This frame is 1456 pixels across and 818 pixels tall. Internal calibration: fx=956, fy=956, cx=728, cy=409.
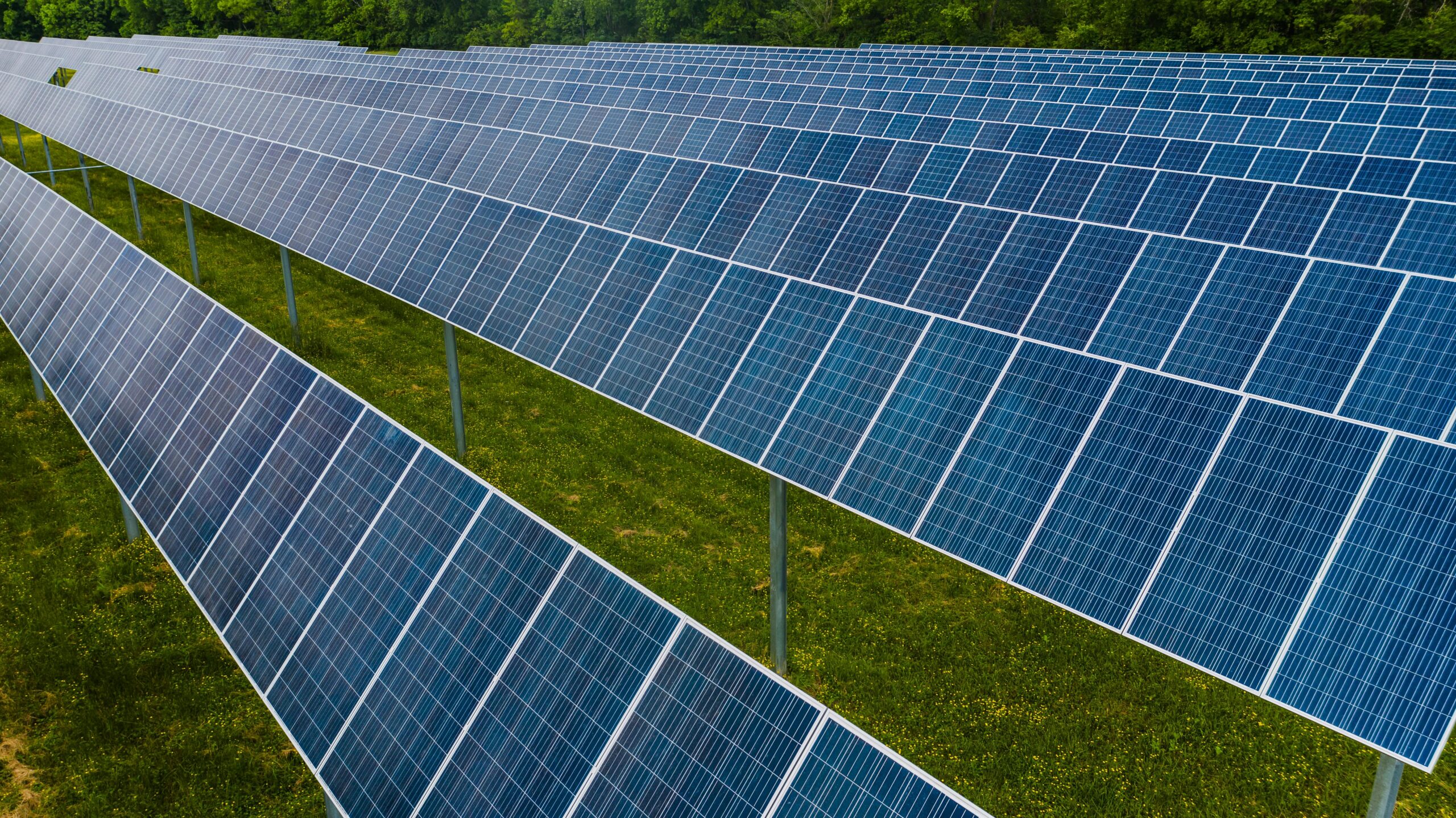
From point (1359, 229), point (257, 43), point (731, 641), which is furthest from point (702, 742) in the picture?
point (257, 43)

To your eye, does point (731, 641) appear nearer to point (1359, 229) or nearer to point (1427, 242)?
point (1359, 229)

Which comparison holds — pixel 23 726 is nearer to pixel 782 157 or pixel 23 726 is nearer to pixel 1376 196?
pixel 782 157

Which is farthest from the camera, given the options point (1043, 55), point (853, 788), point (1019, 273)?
point (1043, 55)

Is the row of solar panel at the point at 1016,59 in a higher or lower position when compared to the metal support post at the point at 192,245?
higher

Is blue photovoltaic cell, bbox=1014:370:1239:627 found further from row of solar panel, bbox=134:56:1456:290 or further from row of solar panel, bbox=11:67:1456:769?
row of solar panel, bbox=134:56:1456:290

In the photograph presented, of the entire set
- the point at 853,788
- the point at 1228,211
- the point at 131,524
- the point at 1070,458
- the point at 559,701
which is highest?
the point at 1228,211

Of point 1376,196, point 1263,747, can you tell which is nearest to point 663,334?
point 1263,747

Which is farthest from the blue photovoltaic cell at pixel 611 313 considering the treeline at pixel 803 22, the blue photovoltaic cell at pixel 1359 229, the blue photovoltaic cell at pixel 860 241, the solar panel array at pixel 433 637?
the treeline at pixel 803 22

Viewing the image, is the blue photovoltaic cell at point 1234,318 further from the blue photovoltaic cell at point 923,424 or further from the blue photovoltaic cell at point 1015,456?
the blue photovoltaic cell at point 923,424
